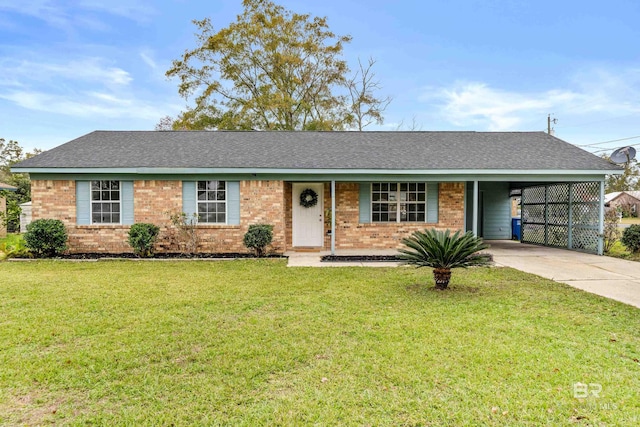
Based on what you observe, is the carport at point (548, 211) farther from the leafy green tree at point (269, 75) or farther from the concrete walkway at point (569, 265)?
the leafy green tree at point (269, 75)

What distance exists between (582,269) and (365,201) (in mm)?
5963

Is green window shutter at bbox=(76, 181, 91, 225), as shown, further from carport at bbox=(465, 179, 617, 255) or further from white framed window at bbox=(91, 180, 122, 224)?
carport at bbox=(465, 179, 617, 255)

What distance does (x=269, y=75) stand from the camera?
88.1 ft

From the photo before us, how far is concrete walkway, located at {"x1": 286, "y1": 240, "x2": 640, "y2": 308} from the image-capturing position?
6.87m

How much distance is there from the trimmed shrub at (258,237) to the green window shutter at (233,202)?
0.76 meters

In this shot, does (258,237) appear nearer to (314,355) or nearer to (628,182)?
(314,355)

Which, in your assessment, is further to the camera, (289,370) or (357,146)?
(357,146)

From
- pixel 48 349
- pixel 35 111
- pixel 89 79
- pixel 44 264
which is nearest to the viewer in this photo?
pixel 48 349

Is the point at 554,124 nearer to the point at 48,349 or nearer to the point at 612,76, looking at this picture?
the point at 612,76

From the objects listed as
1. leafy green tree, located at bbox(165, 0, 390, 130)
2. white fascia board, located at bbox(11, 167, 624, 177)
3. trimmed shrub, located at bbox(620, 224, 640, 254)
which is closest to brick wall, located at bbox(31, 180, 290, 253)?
white fascia board, located at bbox(11, 167, 624, 177)

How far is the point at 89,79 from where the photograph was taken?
18.9 meters

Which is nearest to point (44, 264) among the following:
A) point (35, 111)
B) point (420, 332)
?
point (420, 332)

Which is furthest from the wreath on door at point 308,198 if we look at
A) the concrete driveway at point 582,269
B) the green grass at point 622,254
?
the green grass at point 622,254

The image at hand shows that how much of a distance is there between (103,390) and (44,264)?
8103 mm
